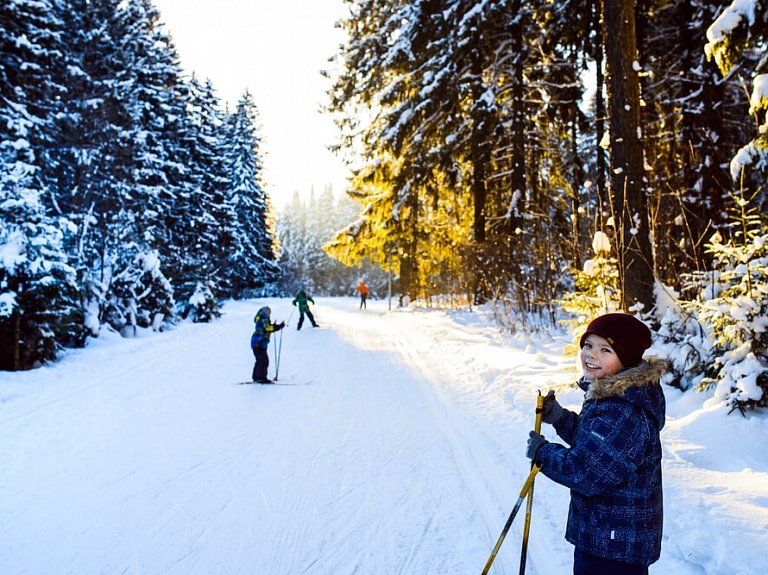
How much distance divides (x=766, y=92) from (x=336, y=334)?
43.5 feet

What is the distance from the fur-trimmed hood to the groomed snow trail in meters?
1.82

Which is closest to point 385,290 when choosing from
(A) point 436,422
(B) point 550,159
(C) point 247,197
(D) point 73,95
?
(C) point 247,197

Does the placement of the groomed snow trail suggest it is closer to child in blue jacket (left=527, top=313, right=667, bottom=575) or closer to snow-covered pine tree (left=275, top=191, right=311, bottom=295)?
child in blue jacket (left=527, top=313, right=667, bottom=575)

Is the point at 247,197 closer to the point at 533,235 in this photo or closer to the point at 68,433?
the point at 533,235

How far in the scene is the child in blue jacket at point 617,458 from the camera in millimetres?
2000

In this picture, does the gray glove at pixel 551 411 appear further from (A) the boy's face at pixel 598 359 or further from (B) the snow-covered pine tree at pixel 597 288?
(B) the snow-covered pine tree at pixel 597 288

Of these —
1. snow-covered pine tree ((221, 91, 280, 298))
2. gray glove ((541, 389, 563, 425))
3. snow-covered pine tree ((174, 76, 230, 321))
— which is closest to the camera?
gray glove ((541, 389, 563, 425))

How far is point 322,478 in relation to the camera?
4.78 m

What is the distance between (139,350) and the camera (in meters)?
13.1

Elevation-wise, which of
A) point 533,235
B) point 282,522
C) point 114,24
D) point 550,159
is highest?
point 114,24

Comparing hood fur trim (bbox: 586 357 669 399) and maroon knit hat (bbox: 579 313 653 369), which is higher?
maroon knit hat (bbox: 579 313 653 369)

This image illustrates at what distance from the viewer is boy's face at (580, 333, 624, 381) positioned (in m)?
2.14

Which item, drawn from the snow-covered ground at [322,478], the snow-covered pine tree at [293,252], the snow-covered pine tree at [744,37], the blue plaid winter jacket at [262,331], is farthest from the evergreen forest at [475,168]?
the snow-covered pine tree at [293,252]

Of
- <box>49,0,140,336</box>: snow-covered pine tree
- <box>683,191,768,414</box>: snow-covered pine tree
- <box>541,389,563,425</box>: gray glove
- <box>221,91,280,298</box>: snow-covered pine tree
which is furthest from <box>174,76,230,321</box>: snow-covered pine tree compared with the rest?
<box>541,389,563,425</box>: gray glove
